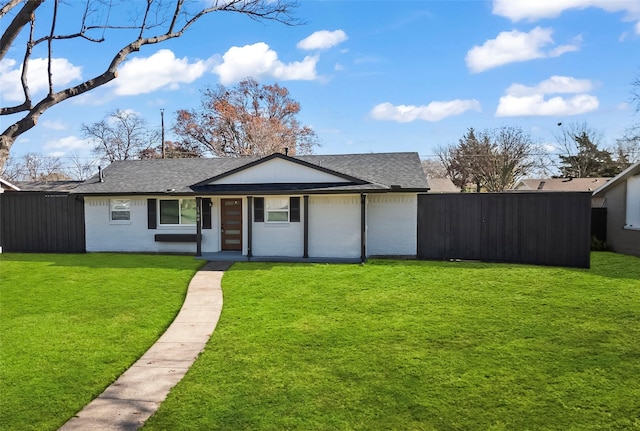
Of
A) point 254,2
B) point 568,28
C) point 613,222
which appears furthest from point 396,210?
point 613,222

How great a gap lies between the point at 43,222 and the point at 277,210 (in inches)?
376

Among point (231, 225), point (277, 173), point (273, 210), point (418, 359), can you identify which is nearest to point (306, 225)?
point (273, 210)

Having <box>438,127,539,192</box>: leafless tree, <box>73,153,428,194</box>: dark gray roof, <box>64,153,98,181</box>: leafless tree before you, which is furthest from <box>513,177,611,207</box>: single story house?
<box>64,153,98,181</box>: leafless tree

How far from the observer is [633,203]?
15938mm

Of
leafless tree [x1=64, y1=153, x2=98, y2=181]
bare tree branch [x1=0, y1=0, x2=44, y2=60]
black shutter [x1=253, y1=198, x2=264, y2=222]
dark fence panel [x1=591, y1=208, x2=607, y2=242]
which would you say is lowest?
dark fence panel [x1=591, y1=208, x2=607, y2=242]

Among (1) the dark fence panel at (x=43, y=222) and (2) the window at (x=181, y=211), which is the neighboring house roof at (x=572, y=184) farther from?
(1) the dark fence panel at (x=43, y=222)

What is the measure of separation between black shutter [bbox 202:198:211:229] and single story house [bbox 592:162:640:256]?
15985mm

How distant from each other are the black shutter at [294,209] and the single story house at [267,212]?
0.12 ft

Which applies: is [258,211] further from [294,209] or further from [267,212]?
[294,209]

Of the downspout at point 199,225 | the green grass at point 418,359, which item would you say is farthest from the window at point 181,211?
the green grass at point 418,359

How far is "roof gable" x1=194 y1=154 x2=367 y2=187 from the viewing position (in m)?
14.6

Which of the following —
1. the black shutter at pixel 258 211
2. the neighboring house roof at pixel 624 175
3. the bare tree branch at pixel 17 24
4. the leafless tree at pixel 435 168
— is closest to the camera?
the bare tree branch at pixel 17 24

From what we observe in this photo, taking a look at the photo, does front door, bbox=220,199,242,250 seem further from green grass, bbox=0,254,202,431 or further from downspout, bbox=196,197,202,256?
green grass, bbox=0,254,202,431

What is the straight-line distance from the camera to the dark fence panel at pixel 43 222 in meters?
16.3
